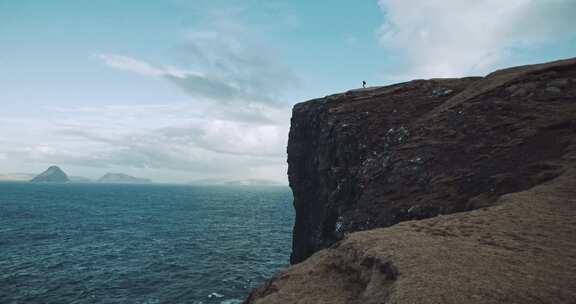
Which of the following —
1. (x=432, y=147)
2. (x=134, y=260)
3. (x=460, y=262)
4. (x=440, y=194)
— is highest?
(x=432, y=147)

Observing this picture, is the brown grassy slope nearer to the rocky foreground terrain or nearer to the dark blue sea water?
the rocky foreground terrain

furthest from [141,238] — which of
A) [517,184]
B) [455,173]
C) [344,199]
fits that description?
[517,184]

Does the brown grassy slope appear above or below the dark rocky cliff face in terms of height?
below

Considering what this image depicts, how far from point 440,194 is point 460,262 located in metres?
15.8

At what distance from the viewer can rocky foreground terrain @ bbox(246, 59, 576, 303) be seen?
14.1 m

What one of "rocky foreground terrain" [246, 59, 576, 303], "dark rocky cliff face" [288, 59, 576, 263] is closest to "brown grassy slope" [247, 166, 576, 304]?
"rocky foreground terrain" [246, 59, 576, 303]

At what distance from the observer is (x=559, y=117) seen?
32.5 m

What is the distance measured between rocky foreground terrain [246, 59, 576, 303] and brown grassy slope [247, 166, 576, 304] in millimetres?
66

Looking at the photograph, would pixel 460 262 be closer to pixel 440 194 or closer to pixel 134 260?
pixel 440 194

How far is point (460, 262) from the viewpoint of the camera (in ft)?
48.9

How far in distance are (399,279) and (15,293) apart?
51373mm

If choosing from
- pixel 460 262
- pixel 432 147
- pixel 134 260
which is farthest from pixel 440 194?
pixel 134 260

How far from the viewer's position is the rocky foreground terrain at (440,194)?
46.4 feet

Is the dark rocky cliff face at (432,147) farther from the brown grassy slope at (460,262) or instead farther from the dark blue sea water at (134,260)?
the dark blue sea water at (134,260)
